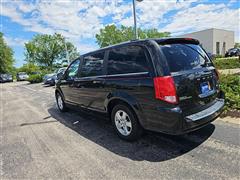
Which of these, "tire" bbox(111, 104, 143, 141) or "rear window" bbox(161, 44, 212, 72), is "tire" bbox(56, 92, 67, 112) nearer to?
"tire" bbox(111, 104, 143, 141)

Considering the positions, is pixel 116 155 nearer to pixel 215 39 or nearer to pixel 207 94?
pixel 207 94

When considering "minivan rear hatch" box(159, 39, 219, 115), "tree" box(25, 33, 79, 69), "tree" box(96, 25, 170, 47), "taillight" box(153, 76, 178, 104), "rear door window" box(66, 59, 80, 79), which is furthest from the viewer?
"tree" box(25, 33, 79, 69)

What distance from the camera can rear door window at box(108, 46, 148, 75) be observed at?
11.2 feet

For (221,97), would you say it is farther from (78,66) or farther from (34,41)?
(34,41)

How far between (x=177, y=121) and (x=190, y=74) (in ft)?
2.59

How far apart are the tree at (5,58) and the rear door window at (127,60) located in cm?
5059

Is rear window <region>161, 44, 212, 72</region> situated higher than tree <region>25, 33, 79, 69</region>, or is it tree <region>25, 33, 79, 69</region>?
tree <region>25, 33, 79, 69</region>

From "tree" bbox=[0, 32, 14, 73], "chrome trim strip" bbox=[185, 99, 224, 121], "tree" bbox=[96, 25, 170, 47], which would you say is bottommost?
"chrome trim strip" bbox=[185, 99, 224, 121]

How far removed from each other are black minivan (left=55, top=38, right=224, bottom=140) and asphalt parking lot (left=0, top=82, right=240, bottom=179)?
0.42 m

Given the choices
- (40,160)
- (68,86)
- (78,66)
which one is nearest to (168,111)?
(40,160)

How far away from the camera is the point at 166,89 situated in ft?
10.1

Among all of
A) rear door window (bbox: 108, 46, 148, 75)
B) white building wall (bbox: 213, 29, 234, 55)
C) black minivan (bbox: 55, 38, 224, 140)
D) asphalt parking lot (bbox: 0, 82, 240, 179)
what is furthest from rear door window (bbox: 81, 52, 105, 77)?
white building wall (bbox: 213, 29, 234, 55)

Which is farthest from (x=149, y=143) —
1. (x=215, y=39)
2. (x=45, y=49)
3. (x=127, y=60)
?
(x=45, y=49)

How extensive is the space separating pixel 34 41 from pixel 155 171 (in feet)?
238
